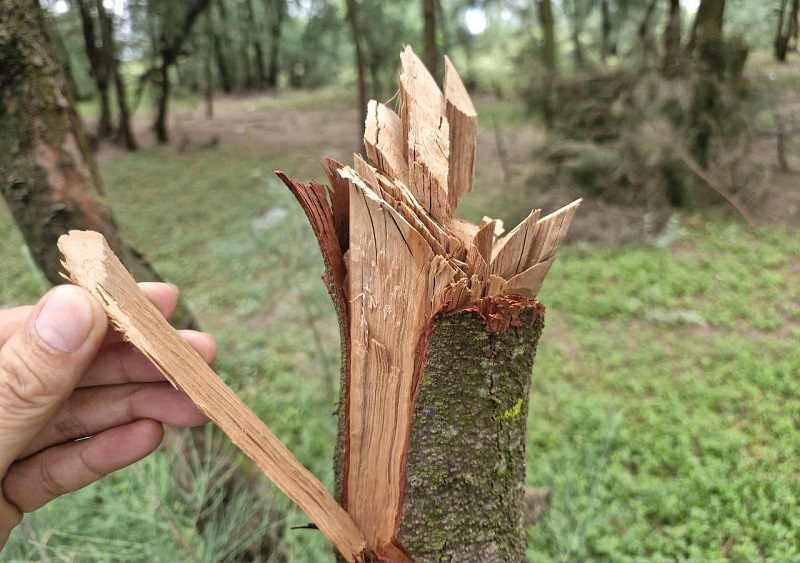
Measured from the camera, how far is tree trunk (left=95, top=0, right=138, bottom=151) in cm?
810

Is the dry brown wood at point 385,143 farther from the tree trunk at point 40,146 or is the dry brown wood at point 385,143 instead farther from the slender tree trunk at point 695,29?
the slender tree trunk at point 695,29

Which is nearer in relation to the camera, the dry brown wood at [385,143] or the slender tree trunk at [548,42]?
the dry brown wood at [385,143]

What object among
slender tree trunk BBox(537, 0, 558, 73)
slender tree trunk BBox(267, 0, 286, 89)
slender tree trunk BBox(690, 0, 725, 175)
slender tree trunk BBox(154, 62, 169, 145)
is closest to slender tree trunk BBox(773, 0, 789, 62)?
slender tree trunk BBox(690, 0, 725, 175)

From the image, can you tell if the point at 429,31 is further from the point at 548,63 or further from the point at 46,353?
the point at 46,353

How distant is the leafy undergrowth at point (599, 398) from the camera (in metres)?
1.79

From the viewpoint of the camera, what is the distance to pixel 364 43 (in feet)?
30.9

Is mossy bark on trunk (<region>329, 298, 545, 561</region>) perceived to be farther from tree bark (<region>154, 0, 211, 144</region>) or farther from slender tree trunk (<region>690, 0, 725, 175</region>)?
tree bark (<region>154, 0, 211, 144</region>)

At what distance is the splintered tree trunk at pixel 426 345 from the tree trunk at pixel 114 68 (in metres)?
9.22

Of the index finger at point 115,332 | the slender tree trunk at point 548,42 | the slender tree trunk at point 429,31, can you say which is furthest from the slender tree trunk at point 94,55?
the index finger at point 115,332

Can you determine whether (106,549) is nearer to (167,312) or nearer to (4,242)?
(167,312)

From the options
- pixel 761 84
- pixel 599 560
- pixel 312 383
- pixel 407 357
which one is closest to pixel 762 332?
pixel 599 560

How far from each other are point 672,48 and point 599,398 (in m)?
4.13

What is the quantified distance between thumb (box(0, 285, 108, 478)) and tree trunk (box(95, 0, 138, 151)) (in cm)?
915

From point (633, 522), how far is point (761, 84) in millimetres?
4486
